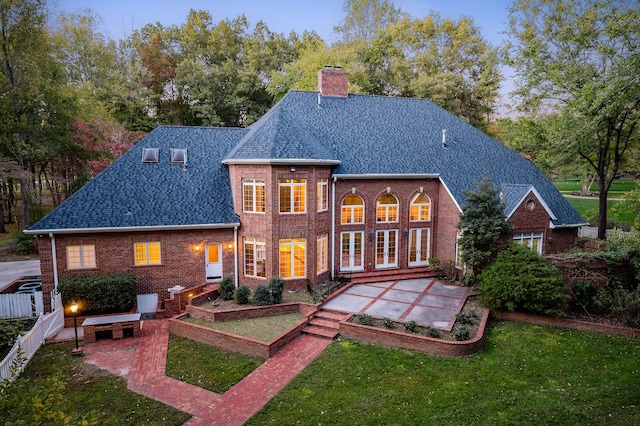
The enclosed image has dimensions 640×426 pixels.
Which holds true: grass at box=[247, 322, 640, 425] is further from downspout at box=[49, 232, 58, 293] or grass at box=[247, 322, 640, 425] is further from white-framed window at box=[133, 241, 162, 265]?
downspout at box=[49, 232, 58, 293]

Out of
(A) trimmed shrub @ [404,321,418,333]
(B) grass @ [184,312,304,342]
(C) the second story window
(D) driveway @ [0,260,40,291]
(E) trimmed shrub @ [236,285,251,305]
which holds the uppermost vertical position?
(C) the second story window

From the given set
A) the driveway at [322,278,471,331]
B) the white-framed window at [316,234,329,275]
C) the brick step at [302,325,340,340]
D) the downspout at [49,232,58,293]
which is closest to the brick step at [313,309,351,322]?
the driveway at [322,278,471,331]

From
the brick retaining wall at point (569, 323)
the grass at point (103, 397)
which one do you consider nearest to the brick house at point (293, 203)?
the brick retaining wall at point (569, 323)

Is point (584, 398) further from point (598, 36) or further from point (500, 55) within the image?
point (500, 55)

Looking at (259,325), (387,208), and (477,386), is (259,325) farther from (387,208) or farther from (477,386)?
(387,208)

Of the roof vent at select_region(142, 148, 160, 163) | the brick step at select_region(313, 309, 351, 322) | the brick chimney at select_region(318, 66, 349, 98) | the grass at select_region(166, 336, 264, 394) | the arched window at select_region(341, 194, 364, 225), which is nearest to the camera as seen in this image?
the grass at select_region(166, 336, 264, 394)

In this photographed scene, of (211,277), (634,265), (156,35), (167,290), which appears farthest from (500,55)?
A: (156,35)

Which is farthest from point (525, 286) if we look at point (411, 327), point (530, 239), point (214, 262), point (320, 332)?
point (214, 262)
